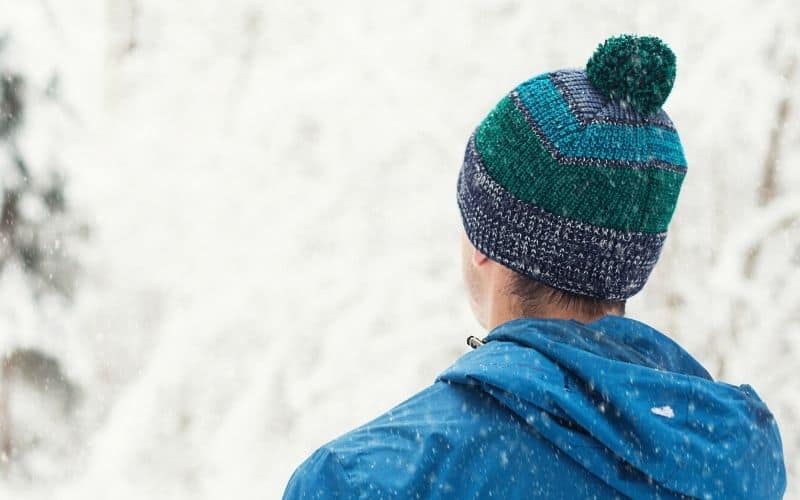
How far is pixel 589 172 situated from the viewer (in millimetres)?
1049

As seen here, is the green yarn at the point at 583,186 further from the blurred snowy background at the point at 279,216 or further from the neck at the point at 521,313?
the blurred snowy background at the point at 279,216

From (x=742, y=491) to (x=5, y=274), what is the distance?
7.04 m

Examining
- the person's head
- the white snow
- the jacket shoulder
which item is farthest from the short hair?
the jacket shoulder

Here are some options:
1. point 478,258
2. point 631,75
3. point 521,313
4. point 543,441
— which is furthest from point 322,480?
point 631,75

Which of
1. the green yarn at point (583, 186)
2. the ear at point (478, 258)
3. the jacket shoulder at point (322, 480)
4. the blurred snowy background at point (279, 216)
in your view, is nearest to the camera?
the jacket shoulder at point (322, 480)

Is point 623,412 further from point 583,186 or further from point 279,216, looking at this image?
point 279,216

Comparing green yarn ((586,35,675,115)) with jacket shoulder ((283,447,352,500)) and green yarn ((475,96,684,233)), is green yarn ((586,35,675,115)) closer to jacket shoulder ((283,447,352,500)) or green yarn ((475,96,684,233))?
green yarn ((475,96,684,233))

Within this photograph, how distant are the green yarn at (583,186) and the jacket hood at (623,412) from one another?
0.17 metres

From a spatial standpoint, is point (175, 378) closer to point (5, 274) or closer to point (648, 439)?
point (5, 274)

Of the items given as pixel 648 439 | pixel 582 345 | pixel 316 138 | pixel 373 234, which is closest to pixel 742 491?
pixel 648 439

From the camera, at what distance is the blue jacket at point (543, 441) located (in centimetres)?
88

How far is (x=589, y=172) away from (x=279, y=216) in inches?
256

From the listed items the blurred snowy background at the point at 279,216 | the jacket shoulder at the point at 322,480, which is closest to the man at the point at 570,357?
the jacket shoulder at the point at 322,480

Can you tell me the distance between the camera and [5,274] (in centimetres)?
681
